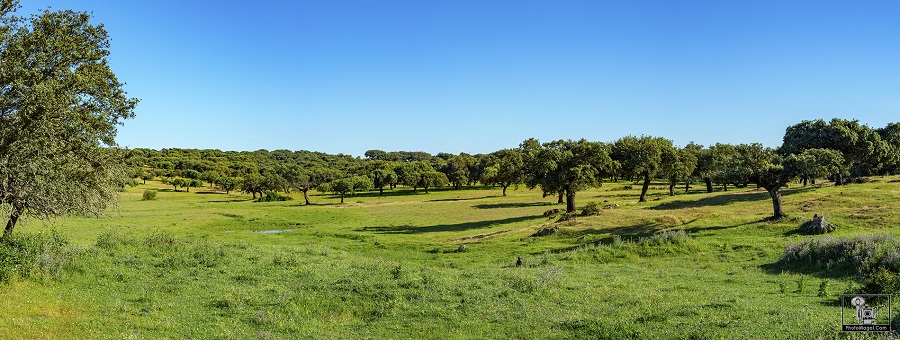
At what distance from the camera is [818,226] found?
33938 mm

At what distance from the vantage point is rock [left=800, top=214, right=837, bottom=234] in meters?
33.7

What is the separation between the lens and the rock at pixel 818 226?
3367 centimetres

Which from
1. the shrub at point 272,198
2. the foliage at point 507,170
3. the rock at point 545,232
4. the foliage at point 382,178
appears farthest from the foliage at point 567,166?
the foliage at point 382,178

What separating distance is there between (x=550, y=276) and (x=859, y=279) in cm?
1277

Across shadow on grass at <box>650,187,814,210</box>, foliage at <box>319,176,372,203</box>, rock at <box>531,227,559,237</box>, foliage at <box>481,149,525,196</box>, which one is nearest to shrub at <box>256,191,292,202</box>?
foliage at <box>319,176,372,203</box>

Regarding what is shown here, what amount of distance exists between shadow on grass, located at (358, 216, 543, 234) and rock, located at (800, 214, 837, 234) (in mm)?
30897

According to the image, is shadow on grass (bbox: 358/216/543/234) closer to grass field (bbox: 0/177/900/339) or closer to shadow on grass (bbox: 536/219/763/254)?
grass field (bbox: 0/177/900/339)

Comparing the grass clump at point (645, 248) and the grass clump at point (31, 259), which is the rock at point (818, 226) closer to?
the grass clump at point (645, 248)

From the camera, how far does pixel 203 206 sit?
99250 millimetres

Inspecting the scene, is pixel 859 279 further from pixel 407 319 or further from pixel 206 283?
pixel 206 283

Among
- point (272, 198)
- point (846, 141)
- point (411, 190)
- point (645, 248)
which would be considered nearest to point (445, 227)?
point (645, 248)

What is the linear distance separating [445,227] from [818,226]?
36.8 metres

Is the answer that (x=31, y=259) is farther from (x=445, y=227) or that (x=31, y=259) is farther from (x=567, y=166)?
(x=567, y=166)

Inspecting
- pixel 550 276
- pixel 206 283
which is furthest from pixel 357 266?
pixel 550 276
